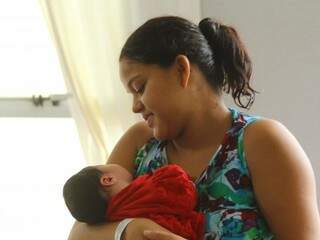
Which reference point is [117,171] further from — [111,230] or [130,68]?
[130,68]

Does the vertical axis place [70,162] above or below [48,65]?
below

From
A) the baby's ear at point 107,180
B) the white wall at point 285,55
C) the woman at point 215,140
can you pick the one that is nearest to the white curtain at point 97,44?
the white wall at point 285,55

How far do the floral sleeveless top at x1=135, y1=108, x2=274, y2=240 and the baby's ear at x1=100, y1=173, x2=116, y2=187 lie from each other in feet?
0.70

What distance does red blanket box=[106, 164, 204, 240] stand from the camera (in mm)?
1163

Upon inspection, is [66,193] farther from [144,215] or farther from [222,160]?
[222,160]

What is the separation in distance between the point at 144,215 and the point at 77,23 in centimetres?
89

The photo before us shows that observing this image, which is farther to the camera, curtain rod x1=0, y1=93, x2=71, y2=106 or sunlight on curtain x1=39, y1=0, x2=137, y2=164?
curtain rod x1=0, y1=93, x2=71, y2=106

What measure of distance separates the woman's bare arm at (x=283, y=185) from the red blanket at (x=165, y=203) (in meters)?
0.16

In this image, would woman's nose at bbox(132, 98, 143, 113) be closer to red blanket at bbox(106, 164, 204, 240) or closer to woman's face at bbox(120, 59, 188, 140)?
woman's face at bbox(120, 59, 188, 140)

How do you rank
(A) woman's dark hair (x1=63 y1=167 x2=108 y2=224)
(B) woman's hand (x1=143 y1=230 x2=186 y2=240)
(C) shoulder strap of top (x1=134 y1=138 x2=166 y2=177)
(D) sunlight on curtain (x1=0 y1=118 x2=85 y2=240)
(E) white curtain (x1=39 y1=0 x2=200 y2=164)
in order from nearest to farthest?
(B) woman's hand (x1=143 y1=230 x2=186 y2=240), (A) woman's dark hair (x1=63 y1=167 x2=108 y2=224), (C) shoulder strap of top (x1=134 y1=138 x2=166 y2=177), (E) white curtain (x1=39 y1=0 x2=200 y2=164), (D) sunlight on curtain (x1=0 y1=118 x2=85 y2=240)

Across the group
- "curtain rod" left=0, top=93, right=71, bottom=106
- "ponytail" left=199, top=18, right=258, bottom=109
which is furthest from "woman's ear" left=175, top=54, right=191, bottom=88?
"curtain rod" left=0, top=93, right=71, bottom=106

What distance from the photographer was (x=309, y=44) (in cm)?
181

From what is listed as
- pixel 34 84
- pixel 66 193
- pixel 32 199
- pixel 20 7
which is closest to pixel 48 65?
pixel 34 84

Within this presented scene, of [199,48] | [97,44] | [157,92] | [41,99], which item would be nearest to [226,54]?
[199,48]
